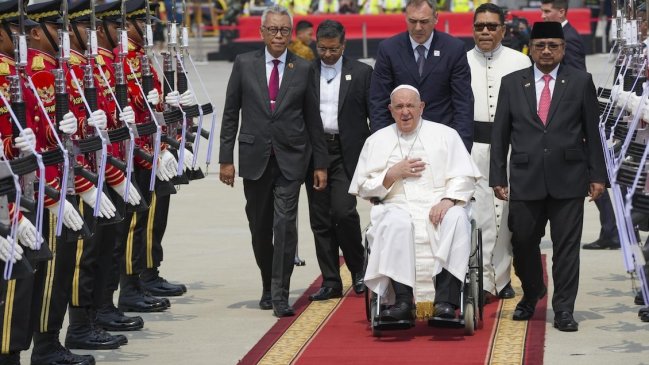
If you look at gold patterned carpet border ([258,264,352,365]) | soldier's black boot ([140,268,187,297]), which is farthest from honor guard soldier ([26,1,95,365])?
soldier's black boot ([140,268,187,297])

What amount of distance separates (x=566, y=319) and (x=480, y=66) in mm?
2209

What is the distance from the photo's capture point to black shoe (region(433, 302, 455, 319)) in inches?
360

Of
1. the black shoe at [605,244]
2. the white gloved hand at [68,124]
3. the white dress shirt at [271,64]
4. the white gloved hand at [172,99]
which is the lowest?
the black shoe at [605,244]

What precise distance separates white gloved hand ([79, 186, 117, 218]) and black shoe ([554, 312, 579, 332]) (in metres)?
2.63

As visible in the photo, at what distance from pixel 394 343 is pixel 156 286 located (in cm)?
241

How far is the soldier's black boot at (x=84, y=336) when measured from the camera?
905cm

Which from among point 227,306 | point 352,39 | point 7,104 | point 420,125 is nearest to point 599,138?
point 420,125

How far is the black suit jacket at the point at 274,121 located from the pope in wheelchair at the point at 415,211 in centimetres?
70

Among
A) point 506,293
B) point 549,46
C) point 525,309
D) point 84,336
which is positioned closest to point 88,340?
point 84,336

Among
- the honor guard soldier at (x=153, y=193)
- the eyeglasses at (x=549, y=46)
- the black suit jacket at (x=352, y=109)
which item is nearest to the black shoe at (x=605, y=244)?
the black suit jacket at (x=352, y=109)

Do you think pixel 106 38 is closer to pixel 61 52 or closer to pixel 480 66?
pixel 61 52

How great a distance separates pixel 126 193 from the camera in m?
9.24

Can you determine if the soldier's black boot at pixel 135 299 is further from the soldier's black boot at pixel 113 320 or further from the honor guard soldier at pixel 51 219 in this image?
the honor guard soldier at pixel 51 219

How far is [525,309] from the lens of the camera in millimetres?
9820
